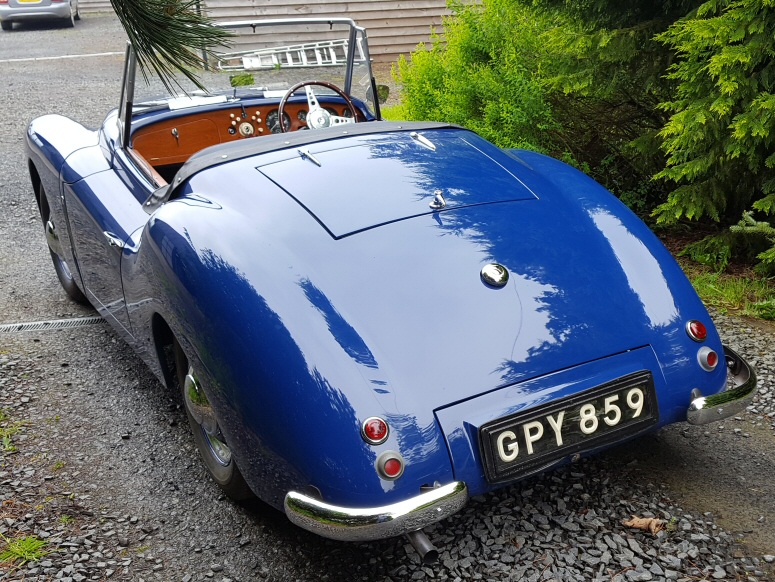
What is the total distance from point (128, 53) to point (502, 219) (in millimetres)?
2105

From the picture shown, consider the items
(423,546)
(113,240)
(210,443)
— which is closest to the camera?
(423,546)

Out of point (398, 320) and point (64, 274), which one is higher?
point (398, 320)

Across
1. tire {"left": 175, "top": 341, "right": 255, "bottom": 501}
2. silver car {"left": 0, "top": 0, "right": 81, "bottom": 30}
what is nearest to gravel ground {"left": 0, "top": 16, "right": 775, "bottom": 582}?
tire {"left": 175, "top": 341, "right": 255, "bottom": 501}

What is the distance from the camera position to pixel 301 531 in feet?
9.27

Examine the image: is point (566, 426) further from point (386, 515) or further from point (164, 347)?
point (164, 347)

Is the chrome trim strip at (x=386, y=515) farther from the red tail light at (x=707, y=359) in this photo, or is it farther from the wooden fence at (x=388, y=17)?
the wooden fence at (x=388, y=17)

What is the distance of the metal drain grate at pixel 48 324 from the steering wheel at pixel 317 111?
1.61 m

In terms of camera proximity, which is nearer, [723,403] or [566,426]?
[566,426]

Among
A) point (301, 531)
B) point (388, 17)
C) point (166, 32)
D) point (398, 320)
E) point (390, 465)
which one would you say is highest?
point (166, 32)

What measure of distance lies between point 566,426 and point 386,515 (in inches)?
23.9

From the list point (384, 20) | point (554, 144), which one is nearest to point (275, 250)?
point (554, 144)

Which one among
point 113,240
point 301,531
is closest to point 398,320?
point 301,531

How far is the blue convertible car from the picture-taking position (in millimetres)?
2320

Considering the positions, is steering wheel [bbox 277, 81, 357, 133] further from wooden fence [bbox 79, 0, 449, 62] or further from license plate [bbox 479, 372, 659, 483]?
wooden fence [bbox 79, 0, 449, 62]
